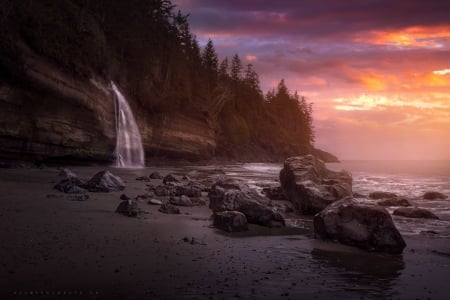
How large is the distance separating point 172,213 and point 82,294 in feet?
18.8

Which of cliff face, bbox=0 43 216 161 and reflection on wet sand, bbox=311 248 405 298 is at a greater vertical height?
cliff face, bbox=0 43 216 161

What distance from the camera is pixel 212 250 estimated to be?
6.38m

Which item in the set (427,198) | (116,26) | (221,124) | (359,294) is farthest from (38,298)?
Answer: (221,124)

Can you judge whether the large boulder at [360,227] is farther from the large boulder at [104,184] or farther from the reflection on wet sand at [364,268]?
the large boulder at [104,184]

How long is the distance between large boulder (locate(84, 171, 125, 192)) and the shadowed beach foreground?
3691 mm

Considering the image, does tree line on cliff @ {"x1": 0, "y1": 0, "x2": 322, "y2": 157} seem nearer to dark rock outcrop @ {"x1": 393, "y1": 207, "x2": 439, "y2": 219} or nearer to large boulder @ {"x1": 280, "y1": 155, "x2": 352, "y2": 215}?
large boulder @ {"x1": 280, "y1": 155, "x2": 352, "y2": 215}

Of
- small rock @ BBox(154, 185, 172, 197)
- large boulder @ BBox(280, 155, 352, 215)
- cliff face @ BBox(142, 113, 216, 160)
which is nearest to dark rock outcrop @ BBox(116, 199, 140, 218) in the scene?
small rock @ BBox(154, 185, 172, 197)

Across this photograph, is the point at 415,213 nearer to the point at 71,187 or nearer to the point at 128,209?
the point at 128,209

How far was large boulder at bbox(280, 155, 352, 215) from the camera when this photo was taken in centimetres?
1214

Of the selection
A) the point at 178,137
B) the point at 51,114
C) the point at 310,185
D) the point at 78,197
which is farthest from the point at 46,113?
the point at 178,137

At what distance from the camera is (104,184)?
12.9 m

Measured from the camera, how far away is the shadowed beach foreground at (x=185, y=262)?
443 cm

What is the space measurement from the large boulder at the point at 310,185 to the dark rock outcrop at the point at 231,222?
4340 millimetres

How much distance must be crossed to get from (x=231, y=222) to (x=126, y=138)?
26.5m
